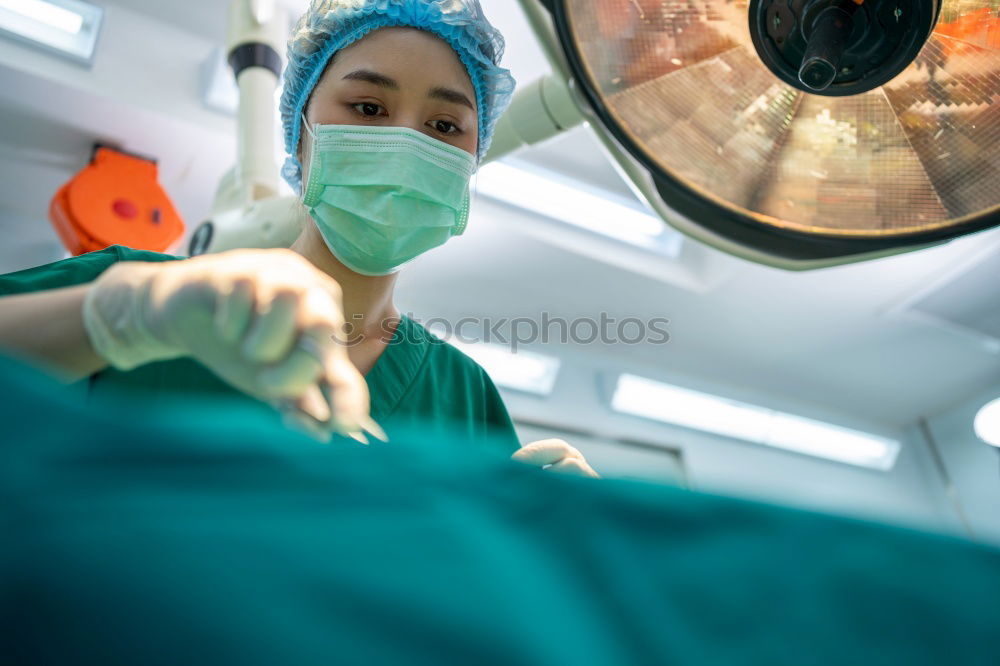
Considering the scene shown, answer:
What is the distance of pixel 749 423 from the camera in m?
3.97

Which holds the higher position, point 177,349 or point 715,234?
point 715,234

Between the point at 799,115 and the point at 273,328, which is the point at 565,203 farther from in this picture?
the point at 273,328

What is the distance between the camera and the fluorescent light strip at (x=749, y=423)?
3754mm

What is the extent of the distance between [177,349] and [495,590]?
0.36 meters

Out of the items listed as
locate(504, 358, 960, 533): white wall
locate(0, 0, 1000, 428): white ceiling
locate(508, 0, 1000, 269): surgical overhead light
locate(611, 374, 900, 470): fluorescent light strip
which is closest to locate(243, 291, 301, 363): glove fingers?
locate(508, 0, 1000, 269): surgical overhead light

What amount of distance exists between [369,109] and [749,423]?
316 centimetres

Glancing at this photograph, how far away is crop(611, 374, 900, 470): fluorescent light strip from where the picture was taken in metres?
3.75

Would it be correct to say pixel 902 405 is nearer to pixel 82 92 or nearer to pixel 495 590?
pixel 82 92

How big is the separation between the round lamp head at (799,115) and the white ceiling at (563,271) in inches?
56.1

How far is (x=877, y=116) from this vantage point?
121 centimetres

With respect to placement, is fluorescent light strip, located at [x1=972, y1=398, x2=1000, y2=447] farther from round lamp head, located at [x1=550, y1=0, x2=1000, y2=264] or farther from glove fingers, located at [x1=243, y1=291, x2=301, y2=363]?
glove fingers, located at [x1=243, y1=291, x2=301, y2=363]

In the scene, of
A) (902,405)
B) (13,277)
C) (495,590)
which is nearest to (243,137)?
(13,277)

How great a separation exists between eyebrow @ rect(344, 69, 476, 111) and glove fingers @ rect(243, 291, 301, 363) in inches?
32.7

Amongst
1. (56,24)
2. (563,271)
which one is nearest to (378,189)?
(56,24)
